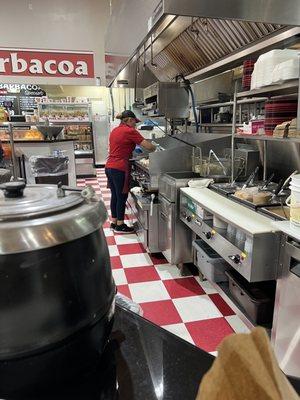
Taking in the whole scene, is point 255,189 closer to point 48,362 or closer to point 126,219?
point 48,362

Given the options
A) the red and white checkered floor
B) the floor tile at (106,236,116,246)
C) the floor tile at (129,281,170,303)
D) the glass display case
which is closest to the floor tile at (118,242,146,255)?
the red and white checkered floor

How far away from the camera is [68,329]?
56 centimetres

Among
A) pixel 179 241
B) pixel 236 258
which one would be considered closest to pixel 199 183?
pixel 179 241

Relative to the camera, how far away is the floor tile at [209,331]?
6.56ft

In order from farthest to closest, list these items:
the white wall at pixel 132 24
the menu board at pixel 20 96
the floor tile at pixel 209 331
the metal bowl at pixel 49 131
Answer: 1. the menu board at pixel 20 96
2. the metal bowl at pixel 49 131
3. the white wall at pixel 132 24
4. the floor tile at pixel 209 331

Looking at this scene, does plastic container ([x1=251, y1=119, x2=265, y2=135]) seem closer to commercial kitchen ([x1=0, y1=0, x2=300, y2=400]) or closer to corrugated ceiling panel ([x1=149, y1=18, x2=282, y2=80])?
commercial kitchen ([x1=0, y1=0, x2=300, y2=400])

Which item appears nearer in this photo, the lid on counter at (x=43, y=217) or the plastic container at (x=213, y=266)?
the lid on counter at (x=43, y=217)

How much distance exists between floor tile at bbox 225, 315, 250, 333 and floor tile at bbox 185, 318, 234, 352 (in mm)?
27

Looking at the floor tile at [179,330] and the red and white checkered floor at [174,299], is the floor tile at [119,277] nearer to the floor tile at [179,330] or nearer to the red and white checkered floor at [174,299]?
the red and white checkered floor at [174,299]

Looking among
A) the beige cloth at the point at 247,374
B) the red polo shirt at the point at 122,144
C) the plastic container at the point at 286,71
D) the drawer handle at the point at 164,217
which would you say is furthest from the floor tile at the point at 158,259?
the beige cloth at the point at 247,374

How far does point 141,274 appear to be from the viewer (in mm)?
2934

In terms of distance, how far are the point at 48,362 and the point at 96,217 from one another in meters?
0.28

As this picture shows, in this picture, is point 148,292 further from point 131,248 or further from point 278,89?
point 278,89

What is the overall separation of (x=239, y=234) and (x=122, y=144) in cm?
236
